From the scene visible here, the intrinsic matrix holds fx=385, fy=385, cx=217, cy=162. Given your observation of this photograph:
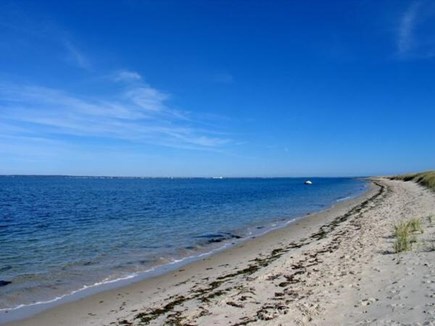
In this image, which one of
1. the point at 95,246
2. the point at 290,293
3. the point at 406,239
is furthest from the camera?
the point at 95,246

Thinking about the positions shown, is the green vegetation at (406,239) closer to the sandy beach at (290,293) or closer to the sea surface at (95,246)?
the sandy beach at (290,293)

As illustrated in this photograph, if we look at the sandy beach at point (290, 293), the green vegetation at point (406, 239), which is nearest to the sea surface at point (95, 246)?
the sandy beach at point (290, 293)

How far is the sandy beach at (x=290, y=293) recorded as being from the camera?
8359mm

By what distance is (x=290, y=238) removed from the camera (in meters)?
23.6

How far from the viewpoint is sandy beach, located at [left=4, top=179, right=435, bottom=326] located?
8359mm

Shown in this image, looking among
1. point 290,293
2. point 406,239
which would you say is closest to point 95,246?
point 290,293

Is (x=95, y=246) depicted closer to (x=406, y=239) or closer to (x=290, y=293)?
(x=290, y=293)

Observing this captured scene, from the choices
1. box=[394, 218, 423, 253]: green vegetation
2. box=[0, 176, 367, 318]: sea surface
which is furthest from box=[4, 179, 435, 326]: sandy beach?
box=[0, 176, 367, 318]: sea surface

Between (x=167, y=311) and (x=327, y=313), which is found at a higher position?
(x=327, y=313)

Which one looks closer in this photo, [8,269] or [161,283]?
[161,283]

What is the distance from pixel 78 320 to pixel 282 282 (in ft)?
19.8

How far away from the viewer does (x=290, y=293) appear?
34.6ft

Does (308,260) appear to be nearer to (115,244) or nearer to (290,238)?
(290,238)

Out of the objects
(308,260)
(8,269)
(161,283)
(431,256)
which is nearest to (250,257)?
(308,260)
